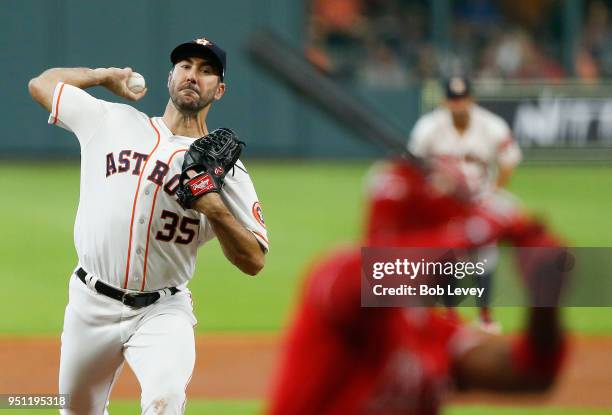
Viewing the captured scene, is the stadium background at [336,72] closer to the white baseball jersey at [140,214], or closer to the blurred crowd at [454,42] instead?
the blurred crowd at [454,42]

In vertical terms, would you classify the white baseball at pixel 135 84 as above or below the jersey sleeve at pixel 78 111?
above

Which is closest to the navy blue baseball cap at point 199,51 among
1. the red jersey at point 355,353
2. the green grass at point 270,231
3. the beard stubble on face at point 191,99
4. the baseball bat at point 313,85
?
the beard stubble on face at point 191,99

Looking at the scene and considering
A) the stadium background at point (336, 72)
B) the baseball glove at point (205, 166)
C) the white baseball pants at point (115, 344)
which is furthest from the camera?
the stadium background at point (336, 72)

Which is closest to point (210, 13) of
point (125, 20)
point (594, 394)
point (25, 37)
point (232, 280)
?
point (125, 20)

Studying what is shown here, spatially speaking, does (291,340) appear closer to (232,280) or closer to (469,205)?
(469,205)

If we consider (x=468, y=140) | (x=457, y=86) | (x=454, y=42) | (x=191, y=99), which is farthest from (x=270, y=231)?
(x=454, y=42)

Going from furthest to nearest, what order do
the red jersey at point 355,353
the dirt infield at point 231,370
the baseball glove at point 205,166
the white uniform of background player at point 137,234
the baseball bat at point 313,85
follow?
the dirt infield at point 231,370, the white uniform of background player at point 137,234, the baseball glove at point 205,166, the baseball bat at point 313,85, the red jersey at point 355,353

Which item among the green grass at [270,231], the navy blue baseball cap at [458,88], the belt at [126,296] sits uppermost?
the navy blue baseball cap at [458,88]
